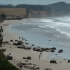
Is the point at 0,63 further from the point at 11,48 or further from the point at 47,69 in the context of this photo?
the point at 11,48

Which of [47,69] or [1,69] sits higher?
[1,69]

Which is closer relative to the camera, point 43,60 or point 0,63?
point 0,63

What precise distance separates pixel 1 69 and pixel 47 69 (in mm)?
10459

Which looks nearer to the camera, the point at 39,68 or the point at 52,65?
the point at 39,68

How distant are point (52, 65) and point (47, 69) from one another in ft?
11.8

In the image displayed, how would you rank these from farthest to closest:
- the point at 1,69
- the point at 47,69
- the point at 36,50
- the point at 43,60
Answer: the point at 36,50 → the point at 43,60 → the point at 47,69 → the point at 1,69

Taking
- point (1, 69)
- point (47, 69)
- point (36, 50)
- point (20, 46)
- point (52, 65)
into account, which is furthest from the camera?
point (20, 46)

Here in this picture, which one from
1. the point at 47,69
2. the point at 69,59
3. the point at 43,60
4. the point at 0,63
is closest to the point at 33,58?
the point at 43,60

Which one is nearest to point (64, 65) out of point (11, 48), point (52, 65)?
point (52, 65)

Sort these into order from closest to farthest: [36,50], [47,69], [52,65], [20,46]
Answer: [47,69] → [52,65] → [36,50] → [20,46]

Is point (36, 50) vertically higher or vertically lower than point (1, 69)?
lower

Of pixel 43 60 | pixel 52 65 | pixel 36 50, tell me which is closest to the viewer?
pixel 52 65

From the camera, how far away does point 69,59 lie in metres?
39.4

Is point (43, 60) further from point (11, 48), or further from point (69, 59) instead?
point (11, 48)
